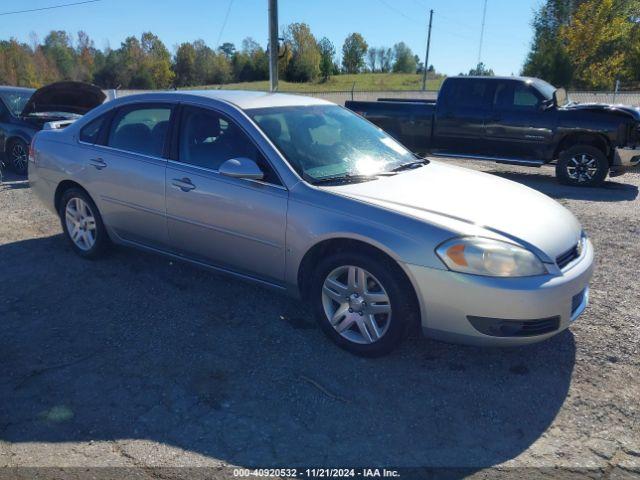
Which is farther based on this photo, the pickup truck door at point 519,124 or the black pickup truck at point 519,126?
the pickup truck door at point 519,124

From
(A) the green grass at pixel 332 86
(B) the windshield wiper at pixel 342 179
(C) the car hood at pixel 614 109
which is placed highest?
(A) the green grass at pixel 332 86

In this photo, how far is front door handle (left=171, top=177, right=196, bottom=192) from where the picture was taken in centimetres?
408

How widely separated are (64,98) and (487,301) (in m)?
9.63

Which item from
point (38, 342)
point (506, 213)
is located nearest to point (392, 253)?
point (506, 213)

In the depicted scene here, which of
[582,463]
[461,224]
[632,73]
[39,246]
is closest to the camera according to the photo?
[582,463]

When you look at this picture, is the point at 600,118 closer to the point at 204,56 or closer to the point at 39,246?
the point at 39,246

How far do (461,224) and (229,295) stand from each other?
208 cm

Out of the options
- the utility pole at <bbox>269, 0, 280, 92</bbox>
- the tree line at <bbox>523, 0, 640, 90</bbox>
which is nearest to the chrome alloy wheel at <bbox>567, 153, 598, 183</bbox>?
the utility pole at <bbox>269, 0, 280, 92</bbox>

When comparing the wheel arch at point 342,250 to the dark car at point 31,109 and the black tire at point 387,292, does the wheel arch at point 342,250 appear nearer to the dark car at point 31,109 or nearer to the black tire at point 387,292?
the black tire at point 387,292

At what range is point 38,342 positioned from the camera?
144 inches

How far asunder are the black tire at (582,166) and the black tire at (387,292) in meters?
7.13

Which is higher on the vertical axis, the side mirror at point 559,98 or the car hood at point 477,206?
the side mirror at point 559,98

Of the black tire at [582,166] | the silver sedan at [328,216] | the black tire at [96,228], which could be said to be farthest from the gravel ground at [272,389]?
the black tire at [582,166]

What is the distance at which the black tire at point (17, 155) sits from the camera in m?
9.52
